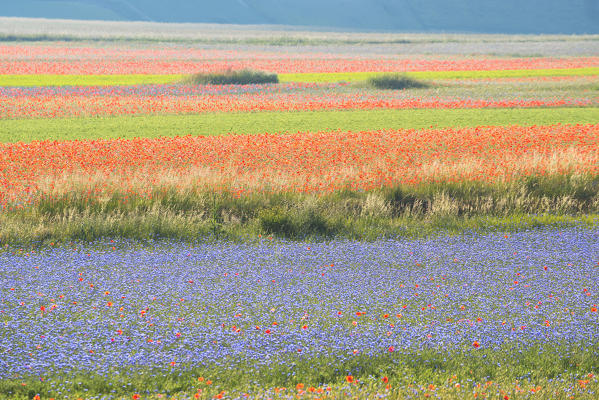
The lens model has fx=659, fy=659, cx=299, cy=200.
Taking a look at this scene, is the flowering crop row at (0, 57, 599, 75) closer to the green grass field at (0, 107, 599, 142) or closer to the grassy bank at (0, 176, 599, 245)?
the green grass field at (0, 107, 599, 142)

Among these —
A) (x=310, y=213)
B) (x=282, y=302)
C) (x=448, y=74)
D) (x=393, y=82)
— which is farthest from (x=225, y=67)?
(x=282, y=302)

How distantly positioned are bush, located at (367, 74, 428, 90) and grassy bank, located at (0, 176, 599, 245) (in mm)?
32479

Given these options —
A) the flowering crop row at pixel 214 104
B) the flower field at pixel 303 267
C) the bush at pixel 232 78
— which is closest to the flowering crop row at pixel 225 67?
the bush at pixel 232 78

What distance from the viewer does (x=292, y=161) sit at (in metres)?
18.2

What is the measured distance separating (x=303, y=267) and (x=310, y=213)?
2.72 meters

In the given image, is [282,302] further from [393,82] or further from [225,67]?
[225,67]

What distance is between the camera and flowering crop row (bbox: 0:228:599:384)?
7.19 m

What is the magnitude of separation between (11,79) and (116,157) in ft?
117

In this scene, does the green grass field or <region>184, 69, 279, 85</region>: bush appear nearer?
the green grass field

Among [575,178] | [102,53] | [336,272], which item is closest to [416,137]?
[575,178]

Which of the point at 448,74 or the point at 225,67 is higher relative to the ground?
the point at 448,74

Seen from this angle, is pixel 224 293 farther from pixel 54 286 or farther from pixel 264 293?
pixel 54 286

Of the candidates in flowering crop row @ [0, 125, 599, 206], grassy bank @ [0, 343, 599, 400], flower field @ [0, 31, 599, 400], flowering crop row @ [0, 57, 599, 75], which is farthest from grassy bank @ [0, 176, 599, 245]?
flowering crop row @ [0, 57, 599, 75]

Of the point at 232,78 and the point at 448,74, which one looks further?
the point at 448,74
